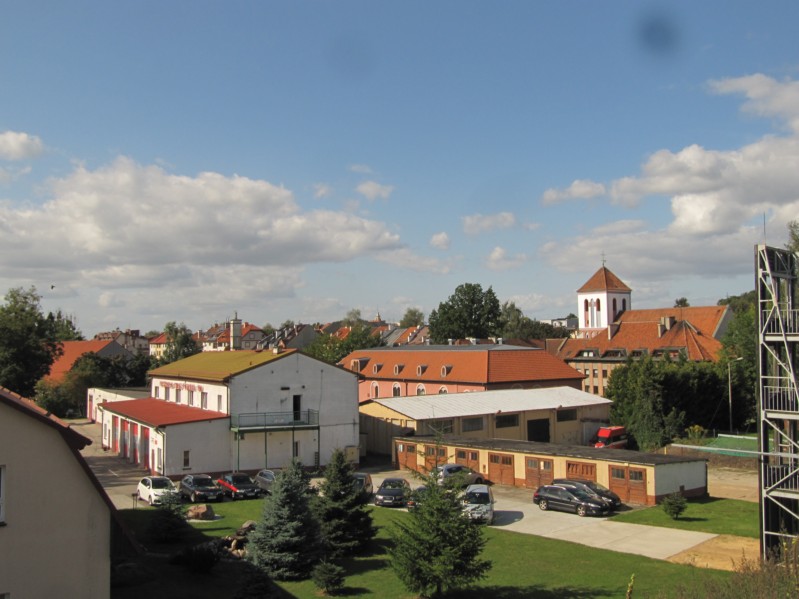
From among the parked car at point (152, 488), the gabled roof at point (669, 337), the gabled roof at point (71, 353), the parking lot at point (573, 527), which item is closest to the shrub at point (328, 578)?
the parking lot at point (573, 527)

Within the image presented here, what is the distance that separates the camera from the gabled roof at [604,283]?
104 meters

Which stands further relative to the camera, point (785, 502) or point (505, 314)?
point (505, 314)

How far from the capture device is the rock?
94.1 feet

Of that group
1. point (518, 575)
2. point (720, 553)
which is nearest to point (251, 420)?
point (518, 575)

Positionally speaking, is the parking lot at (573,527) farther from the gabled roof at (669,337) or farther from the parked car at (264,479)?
the gabled roof at (669,337)

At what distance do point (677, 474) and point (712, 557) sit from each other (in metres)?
10.4

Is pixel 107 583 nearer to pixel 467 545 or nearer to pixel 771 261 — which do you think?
pixel 467 545

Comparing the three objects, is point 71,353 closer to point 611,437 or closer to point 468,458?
point 468,458

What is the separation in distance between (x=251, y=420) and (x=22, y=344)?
2968cm

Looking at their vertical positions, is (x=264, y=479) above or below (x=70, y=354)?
below

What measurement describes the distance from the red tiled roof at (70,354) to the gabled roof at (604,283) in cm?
6960

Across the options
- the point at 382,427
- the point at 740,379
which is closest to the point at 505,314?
the point at 740,379

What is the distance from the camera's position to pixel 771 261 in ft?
72.3

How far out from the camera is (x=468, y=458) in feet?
134
